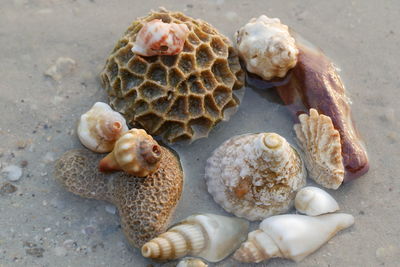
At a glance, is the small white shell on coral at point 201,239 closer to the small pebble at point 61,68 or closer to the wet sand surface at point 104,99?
the wet sand surface at point 104,99

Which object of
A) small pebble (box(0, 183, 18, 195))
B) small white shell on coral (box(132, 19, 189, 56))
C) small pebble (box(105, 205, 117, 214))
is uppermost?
small white shell on coral (box(132, 19, 189, 56))

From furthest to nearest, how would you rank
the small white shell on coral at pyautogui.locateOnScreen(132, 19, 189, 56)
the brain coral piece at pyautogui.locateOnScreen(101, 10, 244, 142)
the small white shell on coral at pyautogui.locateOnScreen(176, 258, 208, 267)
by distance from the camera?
the brain coral piece at pyautogui.locateOnScreen(101, 10, 244, 142), the small white shell on coral at pyautogui.locateOnScreen(132, 19, 189, 56), the small white shell on coral at pyautogui.locateOnScreen(176, 258, 208, 267)

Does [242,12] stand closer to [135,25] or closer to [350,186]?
[135,25]

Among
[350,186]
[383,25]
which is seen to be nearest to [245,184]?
[350,186]

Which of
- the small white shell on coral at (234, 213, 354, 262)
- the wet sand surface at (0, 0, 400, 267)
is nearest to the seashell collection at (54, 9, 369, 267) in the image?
the small white shell on coral at (234, 213, 354, 262)

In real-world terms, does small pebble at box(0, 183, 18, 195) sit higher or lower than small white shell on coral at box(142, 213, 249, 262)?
lower

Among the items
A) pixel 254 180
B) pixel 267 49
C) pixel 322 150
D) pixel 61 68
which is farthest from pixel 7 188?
pixel 322 150

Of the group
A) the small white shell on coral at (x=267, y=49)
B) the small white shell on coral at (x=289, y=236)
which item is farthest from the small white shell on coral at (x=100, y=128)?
the small white shell on coral at (x=289, y=236)

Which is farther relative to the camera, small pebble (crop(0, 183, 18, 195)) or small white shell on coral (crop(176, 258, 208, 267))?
small pebble (crop(0, 183, 18, 195))

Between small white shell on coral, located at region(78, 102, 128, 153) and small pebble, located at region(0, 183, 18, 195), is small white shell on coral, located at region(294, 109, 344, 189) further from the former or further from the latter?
small pebble, located at region(0, 183, 18, 195)
